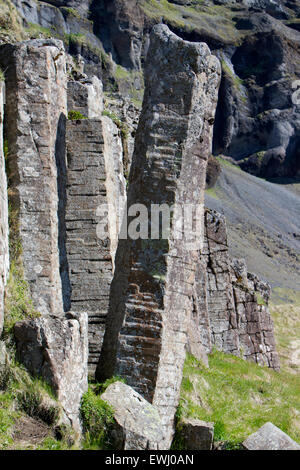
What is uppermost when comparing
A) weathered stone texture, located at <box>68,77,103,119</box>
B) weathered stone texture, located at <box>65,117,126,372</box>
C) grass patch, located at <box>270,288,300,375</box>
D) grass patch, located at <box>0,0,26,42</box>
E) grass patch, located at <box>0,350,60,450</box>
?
grass patch, located at <box>0,0,26,42</box>

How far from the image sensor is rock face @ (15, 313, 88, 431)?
283 inches

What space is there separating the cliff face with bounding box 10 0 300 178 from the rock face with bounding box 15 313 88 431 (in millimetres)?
95508

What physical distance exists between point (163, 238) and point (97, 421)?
2825mm

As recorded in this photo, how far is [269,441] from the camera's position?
7.70m

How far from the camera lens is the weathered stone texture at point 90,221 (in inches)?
420

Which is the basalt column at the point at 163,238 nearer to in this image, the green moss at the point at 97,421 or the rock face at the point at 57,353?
the green moss at the point at 97,421

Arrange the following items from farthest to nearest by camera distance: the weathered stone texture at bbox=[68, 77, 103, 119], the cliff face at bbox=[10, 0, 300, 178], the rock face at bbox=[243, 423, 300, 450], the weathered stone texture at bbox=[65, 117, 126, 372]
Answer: the cliff face at bbox=[10, 0, 300, 178] → the weathered stone texture at bbox=[68, 77, 103, 119] → the weathered stone texture at bbox=[65, 117, 126, 372] → the rock face at bbox=[243, 423, 300, 450]

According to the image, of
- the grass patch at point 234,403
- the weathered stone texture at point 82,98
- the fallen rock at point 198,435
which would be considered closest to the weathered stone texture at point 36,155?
the weathered stone texture at point 82,98

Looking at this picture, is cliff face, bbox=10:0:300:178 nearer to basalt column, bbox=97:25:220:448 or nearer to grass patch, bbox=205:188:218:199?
grass patch, bbox=205:188:218:199

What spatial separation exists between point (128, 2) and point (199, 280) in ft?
377

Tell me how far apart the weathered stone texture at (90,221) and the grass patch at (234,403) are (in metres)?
2.02

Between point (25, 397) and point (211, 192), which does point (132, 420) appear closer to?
point (25, 397)

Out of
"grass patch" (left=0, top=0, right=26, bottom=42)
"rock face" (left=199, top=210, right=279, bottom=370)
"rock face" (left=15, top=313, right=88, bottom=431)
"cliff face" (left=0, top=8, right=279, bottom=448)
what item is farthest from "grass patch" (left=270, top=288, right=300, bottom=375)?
"rock face" (left=15, top=313, right=88, bottom=431)

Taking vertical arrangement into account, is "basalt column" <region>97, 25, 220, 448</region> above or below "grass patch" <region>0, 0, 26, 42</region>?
below
